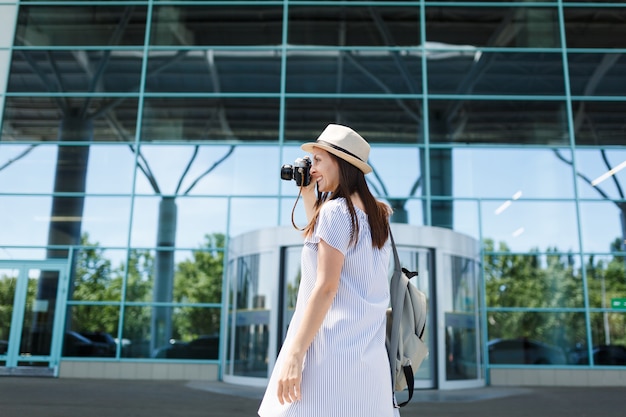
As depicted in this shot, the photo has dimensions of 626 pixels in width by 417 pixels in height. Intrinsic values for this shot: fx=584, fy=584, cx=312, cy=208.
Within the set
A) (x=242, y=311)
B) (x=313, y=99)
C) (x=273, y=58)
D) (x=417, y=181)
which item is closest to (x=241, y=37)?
(x=273, y=58)

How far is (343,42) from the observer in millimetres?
14523

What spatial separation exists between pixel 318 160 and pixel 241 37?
13.2m

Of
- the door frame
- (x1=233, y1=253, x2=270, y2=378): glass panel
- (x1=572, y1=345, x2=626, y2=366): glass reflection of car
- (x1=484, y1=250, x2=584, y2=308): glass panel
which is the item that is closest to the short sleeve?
(x1=233, y1=253, x2=270, y2=378): glass panel

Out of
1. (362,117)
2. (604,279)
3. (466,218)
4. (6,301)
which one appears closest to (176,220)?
(6,301)

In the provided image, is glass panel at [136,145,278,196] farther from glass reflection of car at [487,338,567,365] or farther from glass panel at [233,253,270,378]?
glass reflection of car at [487,338,567,365]

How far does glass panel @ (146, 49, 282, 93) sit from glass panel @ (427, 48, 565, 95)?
12.9ft

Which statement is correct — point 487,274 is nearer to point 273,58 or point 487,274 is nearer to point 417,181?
point 417,181

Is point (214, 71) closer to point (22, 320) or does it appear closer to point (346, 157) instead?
point (22, 320)

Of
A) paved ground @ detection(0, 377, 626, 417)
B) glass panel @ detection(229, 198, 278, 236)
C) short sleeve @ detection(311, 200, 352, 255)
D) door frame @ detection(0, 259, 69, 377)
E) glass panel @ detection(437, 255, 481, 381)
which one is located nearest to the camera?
short sleeve @ detection(311, 200, 352, 255)

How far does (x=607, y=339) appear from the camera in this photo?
479 inches

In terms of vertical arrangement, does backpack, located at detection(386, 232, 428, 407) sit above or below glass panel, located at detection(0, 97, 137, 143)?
below

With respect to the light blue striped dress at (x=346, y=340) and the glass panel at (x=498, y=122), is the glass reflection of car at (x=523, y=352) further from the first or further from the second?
the light blue striped dress at (x=346, y=340)

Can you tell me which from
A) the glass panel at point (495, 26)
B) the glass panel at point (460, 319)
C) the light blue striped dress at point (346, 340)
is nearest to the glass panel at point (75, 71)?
the glass panel at point (495, 26)

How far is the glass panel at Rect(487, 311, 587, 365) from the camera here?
1212cm
